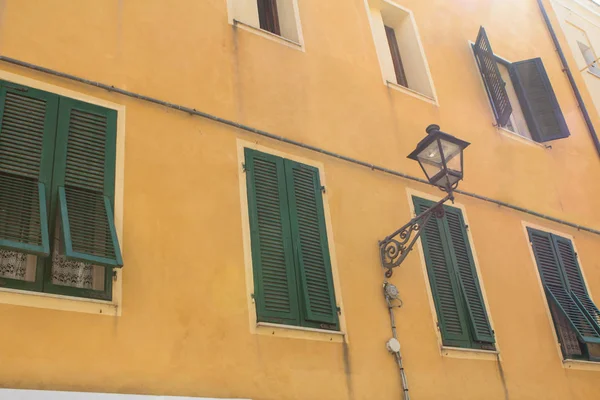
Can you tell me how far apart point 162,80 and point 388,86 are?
3268 mm

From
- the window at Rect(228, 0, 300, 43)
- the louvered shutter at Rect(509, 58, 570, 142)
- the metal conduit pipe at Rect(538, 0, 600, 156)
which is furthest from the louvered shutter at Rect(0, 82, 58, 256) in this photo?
the metal conduit pipe at Rect(538, 0, 600, 156)

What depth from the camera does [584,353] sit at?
8.24 meters

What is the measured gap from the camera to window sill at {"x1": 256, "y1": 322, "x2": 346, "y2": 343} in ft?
19.2

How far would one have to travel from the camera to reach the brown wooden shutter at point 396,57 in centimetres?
972

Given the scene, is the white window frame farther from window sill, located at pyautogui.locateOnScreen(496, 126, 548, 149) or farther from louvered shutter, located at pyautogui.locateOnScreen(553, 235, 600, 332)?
louvered shutter, located at pyautogui.locateOnScreen(553, 235, 600, 332)

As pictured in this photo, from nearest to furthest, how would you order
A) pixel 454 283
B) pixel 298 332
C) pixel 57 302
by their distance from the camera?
pixel 57 302 < pixel 298 332 < pixel 454 283

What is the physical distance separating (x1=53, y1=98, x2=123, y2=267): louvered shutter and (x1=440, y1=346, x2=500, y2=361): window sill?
11.7 ft

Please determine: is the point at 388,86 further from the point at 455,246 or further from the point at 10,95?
the point at 10,95

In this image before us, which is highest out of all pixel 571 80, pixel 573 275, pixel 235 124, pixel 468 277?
pixel 571 80

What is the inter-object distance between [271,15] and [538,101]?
4710mm

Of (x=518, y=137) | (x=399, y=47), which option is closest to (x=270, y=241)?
(x=399, y=47)

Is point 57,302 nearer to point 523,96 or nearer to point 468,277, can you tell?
point 468,277

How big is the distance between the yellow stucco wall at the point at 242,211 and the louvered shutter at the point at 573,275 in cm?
25

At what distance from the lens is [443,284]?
749cm
